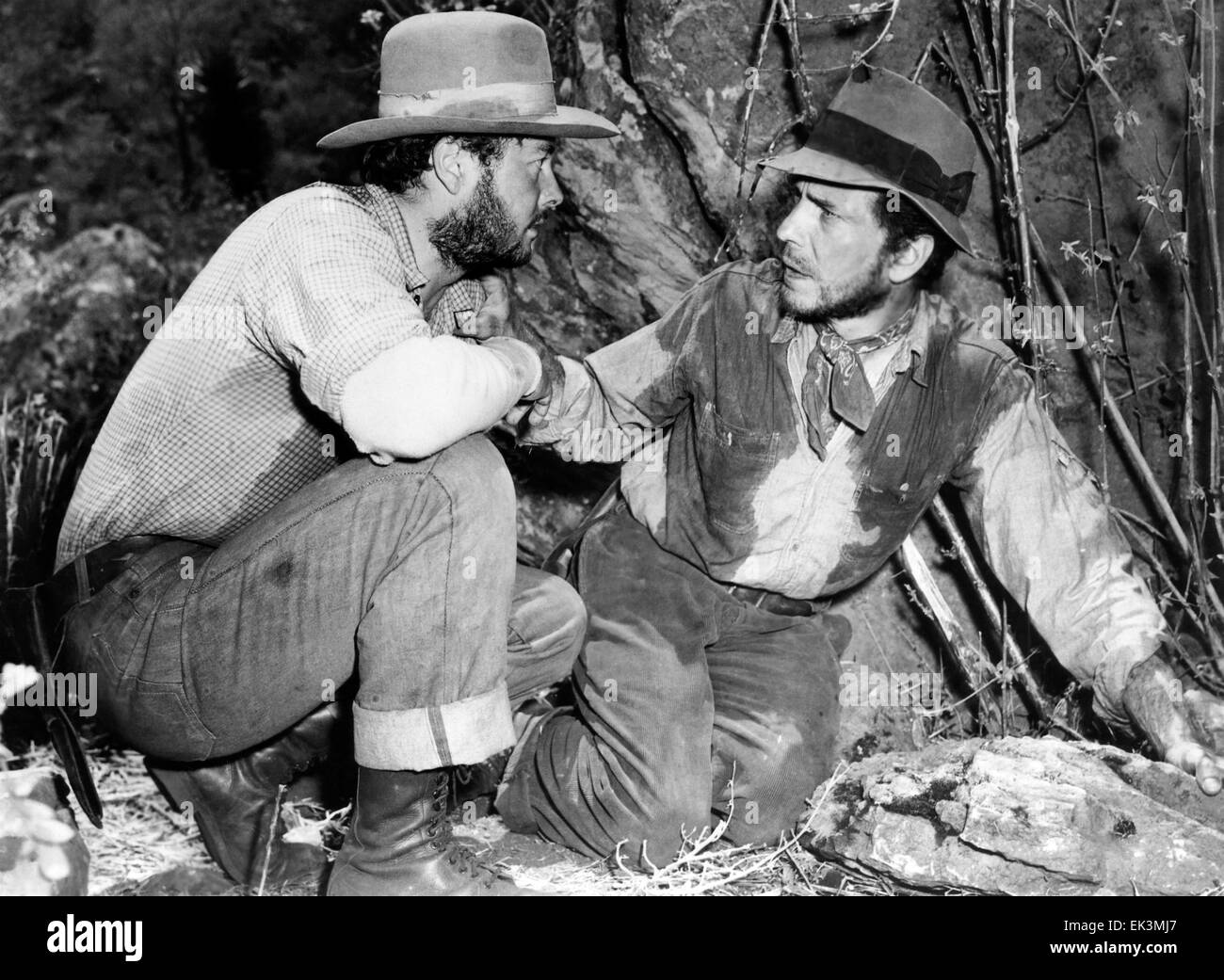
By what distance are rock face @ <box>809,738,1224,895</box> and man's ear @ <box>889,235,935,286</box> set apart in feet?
4.40

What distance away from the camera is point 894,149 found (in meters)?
3.46

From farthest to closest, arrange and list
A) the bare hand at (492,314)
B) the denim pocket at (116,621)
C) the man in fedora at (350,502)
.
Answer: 1. the bare hand at (492,314)
2. the denim pocket at (116,621)
3. the man in fedora at (350,502)

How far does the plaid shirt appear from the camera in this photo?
9.56 feet

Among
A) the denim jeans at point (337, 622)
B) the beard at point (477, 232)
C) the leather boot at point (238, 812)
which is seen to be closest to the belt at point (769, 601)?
the denim jeans at point (337, 622)

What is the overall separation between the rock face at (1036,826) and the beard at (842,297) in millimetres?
1274

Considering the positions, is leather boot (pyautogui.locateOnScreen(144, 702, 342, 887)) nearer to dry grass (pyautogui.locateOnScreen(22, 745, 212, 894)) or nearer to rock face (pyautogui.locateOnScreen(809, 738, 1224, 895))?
dry grass (pyautogui.locateOnScreen(22, 745, 212, 894))

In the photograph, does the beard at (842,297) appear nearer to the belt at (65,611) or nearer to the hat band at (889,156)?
the hat band at (889,156)

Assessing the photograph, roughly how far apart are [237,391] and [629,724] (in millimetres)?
1395

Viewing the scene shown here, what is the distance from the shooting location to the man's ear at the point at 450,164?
3236 mm

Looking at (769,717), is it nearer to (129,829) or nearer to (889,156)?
(889,156)

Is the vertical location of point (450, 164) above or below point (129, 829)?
above

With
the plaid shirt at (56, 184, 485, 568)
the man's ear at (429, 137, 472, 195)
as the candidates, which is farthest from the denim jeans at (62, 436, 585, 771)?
the man's ear at (429, 137, 472, 195)

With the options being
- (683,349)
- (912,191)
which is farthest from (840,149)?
(683,349)

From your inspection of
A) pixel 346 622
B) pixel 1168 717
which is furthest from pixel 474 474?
pixel 1168 717
